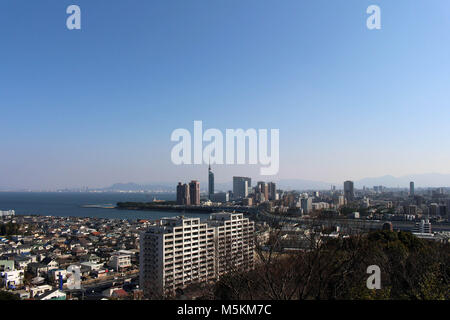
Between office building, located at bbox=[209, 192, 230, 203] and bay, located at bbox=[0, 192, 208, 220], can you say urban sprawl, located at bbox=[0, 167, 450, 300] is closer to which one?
bay, located at bbox=[0, 192, 208, 220]

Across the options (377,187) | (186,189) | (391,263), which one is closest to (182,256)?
(391,263)

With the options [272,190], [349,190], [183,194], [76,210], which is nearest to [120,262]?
[272,190]

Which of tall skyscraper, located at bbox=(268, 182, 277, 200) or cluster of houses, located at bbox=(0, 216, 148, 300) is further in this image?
tall skyscraper, located at bbox=(268, 182, 277, 200)

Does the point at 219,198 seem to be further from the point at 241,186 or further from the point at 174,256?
the point at 174,256

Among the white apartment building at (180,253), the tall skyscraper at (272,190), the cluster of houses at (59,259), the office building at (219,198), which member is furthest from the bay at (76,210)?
the white apartment building at (180,253)

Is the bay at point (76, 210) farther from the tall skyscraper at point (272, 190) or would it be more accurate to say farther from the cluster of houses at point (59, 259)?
the cluster of houses at point (59, 259)

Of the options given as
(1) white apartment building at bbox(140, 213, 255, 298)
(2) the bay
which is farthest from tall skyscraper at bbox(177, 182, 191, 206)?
(1) white apartment building at bbox(140, 213, 255, 298)
